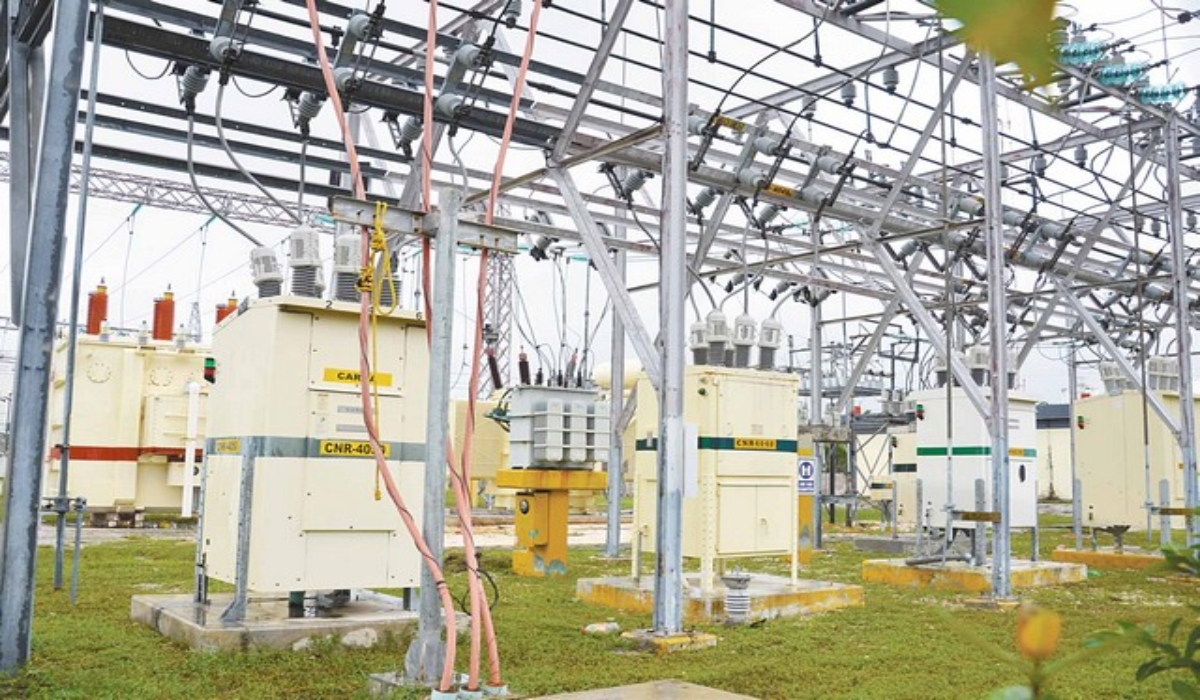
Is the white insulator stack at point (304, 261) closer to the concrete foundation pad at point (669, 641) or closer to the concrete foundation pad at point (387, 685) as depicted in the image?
the concrete foundation pad at point (387, 685)

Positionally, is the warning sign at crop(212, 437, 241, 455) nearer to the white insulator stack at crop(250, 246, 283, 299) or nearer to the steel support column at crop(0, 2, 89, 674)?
the white insulator stack at crop(250, 246, 283, 299)

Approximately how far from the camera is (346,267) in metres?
6.68

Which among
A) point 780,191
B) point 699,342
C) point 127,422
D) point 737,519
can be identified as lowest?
point 737,519

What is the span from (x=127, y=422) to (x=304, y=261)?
932 centimetres

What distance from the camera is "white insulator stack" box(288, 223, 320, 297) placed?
6.71 metres

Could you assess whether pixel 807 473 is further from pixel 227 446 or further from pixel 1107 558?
pixel 227 446

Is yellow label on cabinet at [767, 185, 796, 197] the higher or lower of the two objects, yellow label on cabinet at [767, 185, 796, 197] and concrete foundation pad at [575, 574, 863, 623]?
the higher

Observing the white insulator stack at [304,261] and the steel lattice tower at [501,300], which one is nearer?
the white insulator stack at [304,261]

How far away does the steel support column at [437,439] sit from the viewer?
473 centimetres

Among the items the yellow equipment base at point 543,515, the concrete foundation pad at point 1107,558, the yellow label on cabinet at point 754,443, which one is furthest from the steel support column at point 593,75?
the concrete foundation pad at point 1107,558

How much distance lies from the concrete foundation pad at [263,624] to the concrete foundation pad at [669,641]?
1424 mm

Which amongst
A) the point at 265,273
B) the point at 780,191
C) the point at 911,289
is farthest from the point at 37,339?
the point at 911,289

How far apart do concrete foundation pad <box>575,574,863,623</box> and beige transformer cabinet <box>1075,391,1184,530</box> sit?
9791 mm

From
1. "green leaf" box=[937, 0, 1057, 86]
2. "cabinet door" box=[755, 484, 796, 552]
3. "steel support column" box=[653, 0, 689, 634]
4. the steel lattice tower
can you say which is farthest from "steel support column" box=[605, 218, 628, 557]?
the steel lattice tower
